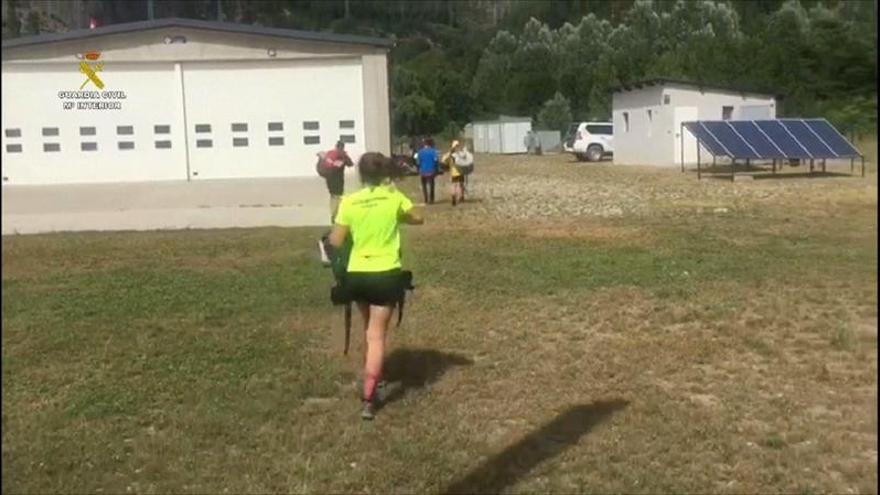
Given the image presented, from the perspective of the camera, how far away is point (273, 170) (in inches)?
842

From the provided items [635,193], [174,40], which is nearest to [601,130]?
[635,193]

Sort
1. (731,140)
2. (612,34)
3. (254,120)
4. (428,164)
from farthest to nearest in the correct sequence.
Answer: (612,34) → (731,140) → (254,120) → (428,164)

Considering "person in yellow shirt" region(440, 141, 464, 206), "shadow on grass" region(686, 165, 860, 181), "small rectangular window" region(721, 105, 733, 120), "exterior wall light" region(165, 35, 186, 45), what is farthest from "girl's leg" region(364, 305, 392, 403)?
"small rectangular window" region(721, 105, 733, 120)

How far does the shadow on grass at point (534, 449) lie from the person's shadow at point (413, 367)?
1.08 m

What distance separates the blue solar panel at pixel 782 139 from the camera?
2502cm

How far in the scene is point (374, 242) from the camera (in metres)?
5.70

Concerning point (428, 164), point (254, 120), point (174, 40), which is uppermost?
point (174, 40)

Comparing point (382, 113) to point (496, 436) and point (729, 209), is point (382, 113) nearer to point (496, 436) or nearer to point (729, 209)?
point (729, 209)

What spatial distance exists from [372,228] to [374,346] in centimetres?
71

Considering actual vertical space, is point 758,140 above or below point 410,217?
above

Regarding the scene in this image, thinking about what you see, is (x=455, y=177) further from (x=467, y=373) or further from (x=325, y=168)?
(x=467, y=373)

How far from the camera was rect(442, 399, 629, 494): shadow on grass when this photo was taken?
4746 mm

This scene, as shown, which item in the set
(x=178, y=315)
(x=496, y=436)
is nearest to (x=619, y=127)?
(x=178, y=315)

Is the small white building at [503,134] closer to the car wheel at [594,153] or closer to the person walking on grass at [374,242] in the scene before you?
the car wheel at [594,153]
